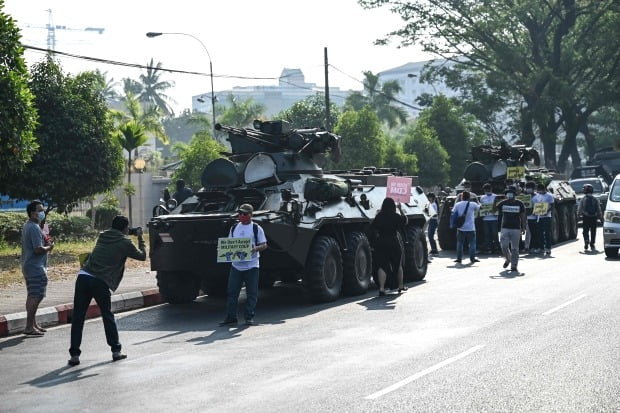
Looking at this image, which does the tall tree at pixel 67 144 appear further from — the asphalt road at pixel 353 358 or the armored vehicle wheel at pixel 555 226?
the armored vehicle wheel at pixel 555 226

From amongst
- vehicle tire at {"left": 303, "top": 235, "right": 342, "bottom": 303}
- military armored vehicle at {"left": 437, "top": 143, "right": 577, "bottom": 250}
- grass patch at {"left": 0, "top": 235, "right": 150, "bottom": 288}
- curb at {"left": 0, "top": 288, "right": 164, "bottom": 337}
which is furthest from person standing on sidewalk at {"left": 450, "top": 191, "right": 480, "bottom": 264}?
curb at {"left": 0, "top": 288, "right": 164, "bottom": 337}

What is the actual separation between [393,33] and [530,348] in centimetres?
4271

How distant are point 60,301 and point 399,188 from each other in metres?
6.90

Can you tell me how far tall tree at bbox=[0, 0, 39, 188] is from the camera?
18.8m

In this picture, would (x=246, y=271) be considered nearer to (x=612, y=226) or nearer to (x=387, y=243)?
(x=387, y=243)

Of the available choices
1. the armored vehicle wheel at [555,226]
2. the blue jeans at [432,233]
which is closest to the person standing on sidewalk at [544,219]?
the blue jeans at [432,233]

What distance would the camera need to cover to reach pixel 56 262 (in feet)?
74.1

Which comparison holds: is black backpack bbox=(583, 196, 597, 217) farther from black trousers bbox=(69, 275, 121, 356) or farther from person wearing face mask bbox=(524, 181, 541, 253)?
black trousers bbox=(69, 275, 121, 356)

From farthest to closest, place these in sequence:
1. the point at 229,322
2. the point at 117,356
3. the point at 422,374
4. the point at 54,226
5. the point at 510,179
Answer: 1. the point at 54,226
2. the point at 510,179
3. the point at 229,322
4. the point at 117,356
5. the point at 422,374

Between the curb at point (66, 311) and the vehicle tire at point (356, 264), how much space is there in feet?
10.4

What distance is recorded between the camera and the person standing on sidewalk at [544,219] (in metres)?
24.9

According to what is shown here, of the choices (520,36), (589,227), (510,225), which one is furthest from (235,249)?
(520,36)

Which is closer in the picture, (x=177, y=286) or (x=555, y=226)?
(x=177, y=286)

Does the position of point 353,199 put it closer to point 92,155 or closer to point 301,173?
point 301,173
